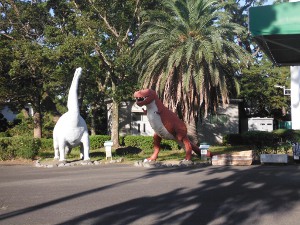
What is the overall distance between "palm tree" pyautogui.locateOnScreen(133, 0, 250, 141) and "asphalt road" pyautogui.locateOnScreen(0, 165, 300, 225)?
8.53m

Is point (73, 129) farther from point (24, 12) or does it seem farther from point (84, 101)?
point (84, 101)

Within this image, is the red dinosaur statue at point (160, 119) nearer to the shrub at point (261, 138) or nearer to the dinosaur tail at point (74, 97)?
the dinosaur tail at point (74, 97)

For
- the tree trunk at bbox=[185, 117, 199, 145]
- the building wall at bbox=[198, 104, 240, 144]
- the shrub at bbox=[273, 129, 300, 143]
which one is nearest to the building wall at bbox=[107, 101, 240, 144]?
the building wall at bbox=[198, 104, 240, 144]

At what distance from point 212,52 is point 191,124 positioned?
505 cm

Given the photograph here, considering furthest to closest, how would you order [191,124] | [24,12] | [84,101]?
1. [84,101]
2. [24,12]
3. [191,124]

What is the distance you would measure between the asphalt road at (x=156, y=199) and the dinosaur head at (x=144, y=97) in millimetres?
4571

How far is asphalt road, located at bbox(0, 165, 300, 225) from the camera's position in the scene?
737 cm

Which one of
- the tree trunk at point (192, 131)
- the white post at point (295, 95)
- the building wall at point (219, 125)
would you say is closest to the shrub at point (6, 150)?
the tree trunk at point (192, 131)

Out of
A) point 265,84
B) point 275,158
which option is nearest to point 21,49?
point 275,158

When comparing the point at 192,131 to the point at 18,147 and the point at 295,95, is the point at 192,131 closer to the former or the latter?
the point at 295,95

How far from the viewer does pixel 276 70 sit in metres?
36.5

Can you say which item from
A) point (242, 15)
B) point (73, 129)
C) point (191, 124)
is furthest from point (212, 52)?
point (242, 15)

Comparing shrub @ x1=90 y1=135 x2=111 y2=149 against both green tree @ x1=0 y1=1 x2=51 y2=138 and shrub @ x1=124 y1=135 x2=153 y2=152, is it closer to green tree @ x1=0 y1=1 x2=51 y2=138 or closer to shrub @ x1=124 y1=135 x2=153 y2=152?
shrub @ x1=124 y1=135 x2=153 y2=152

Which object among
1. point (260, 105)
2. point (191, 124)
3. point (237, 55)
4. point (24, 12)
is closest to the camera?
point (237, 55)
